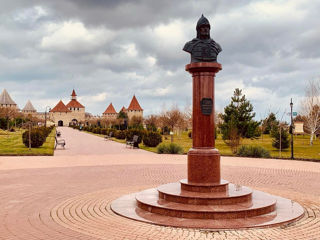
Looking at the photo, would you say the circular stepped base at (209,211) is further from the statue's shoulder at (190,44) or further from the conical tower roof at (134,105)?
the conical tower roof at (134,105)

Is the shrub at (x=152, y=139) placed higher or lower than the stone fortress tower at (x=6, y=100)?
lower

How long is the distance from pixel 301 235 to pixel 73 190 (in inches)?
225

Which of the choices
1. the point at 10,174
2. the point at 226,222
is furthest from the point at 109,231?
the point at 10,174

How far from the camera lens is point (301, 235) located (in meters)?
5.17

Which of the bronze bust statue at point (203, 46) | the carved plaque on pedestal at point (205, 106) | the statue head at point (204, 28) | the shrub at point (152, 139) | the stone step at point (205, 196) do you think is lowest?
the stone step at point (205, 196)

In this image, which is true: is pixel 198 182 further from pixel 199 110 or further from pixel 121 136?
pixel 121 136

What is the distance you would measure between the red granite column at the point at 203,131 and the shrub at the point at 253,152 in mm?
11465

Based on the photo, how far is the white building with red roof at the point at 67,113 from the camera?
130 metres

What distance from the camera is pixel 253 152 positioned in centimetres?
1834

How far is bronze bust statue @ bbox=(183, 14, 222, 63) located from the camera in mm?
7566

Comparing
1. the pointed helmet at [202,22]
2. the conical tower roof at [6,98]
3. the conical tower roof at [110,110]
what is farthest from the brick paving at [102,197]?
the conical tower roof at [6,98]

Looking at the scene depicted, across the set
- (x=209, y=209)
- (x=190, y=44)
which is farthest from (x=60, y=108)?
(x=209, y=209)

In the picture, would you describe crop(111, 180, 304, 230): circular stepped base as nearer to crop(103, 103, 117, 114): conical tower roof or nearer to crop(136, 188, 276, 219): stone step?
crop(136, 188, 276, 219): stone step

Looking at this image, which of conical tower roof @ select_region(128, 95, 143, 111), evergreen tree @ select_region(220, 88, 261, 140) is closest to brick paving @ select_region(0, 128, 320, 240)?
evergreen tree @ select_region(220, 88, 261, 140)
